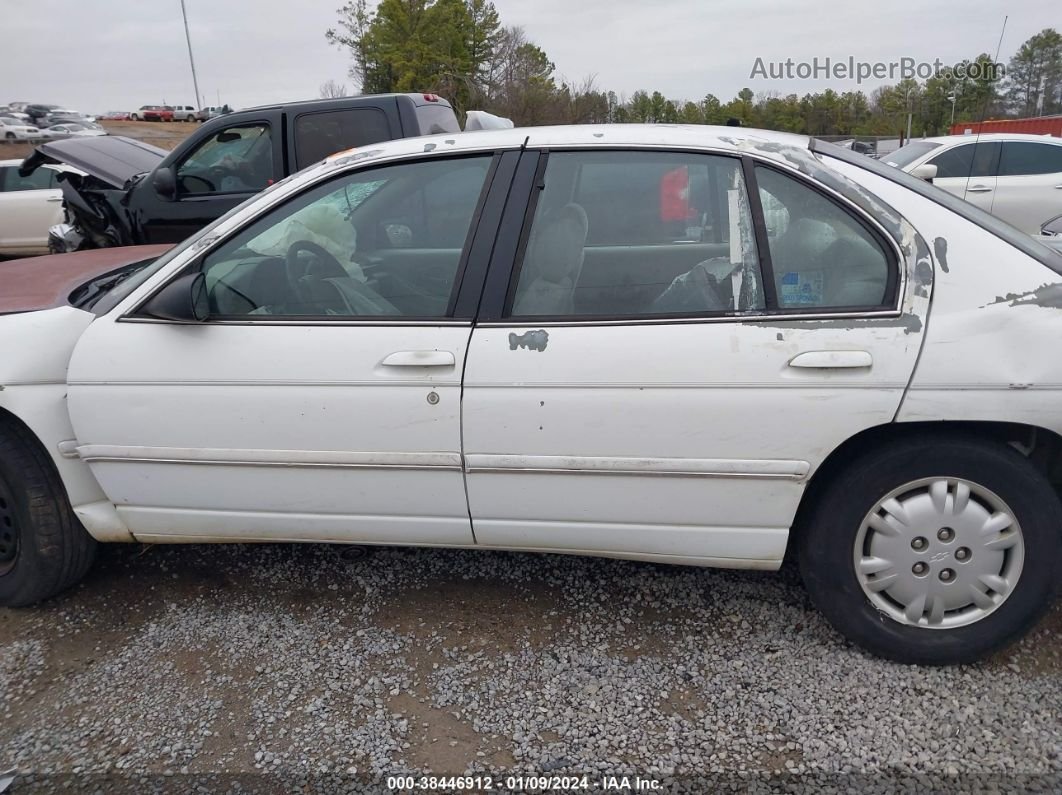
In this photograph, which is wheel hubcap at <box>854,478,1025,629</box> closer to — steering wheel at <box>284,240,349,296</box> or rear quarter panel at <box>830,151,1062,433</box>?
rear quarter panel at <box>830,151,1062,433</box>

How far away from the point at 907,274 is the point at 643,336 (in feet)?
2.54

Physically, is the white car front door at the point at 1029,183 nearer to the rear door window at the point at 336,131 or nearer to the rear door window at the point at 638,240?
the rear door window at the point at 336,131

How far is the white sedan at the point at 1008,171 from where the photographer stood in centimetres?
888

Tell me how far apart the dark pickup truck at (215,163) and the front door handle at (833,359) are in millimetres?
4369

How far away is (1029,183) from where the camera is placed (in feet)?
29.4

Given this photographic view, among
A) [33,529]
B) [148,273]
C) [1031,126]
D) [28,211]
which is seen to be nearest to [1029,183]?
[1031,126]

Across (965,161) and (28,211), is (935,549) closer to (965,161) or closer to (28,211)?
(965,161)

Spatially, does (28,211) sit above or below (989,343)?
above

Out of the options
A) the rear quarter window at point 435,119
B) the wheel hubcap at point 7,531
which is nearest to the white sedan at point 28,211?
the rear quarter window at point 435,119

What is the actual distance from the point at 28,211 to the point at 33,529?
948 cm

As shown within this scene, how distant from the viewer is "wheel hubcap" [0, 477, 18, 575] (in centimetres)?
282

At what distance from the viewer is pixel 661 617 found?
278 cm

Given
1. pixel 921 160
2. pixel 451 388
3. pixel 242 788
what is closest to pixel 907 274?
pixel 451 388

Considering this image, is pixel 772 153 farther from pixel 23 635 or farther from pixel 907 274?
pixel 23 635
